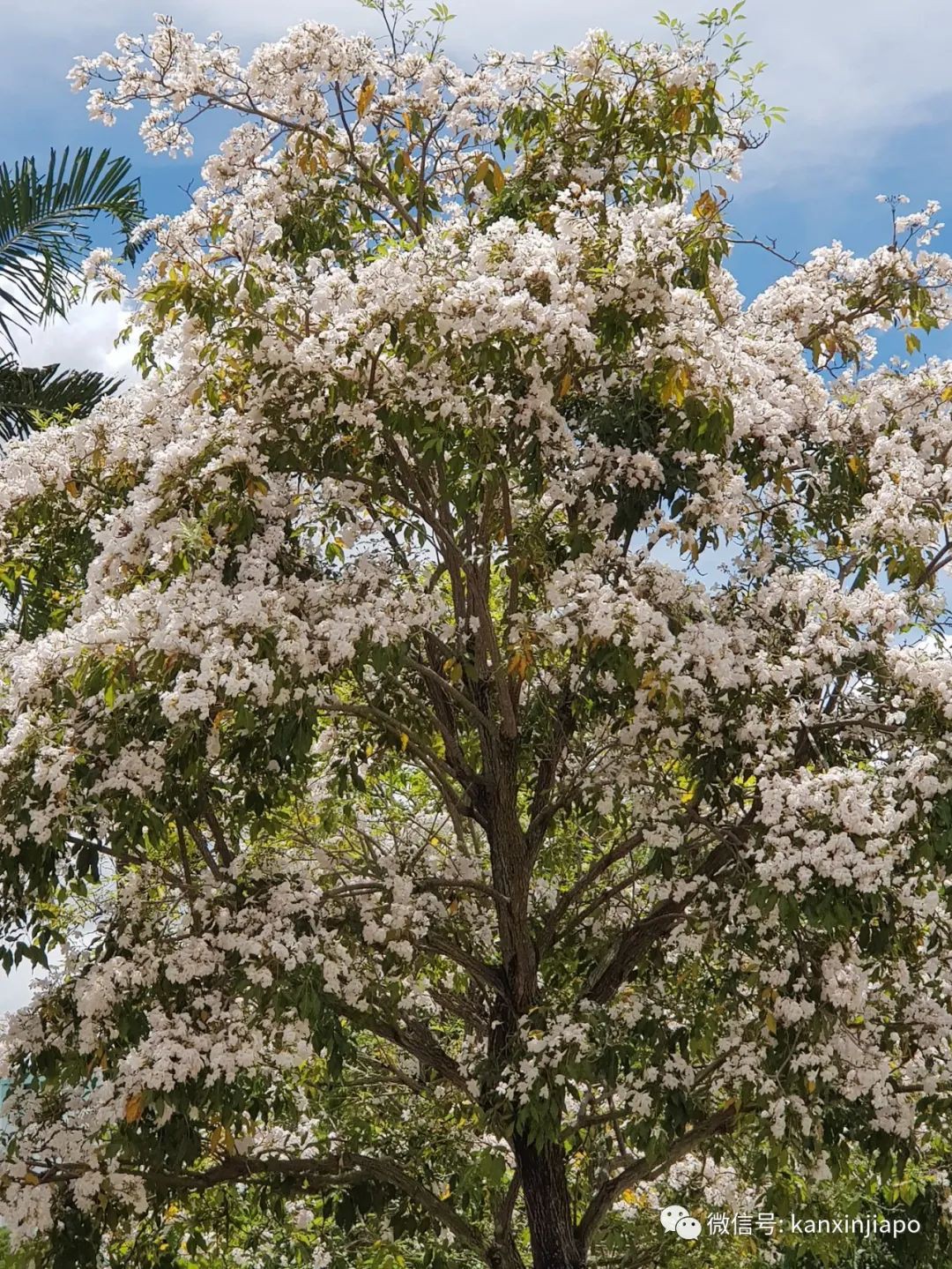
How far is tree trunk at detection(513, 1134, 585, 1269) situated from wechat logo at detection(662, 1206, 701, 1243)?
4.29 ft

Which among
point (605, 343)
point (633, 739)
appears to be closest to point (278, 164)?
point (605, 343)

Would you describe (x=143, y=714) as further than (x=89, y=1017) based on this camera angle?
No

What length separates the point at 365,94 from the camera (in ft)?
26.2

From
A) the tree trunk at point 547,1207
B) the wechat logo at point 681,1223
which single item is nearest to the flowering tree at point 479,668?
the tree trunk at point 547,1207

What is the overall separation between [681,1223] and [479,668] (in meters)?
4.08

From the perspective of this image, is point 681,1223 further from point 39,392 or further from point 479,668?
point 39,392

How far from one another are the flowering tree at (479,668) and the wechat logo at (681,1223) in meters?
0.85

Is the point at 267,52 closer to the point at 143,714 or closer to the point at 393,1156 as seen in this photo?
the point at 143,714

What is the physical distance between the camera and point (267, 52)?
320 inches

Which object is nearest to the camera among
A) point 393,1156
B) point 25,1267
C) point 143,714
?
point 143,714

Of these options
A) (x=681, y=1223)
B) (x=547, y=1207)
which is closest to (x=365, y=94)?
(x=547, y=1207)

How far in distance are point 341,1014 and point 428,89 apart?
5.41 m

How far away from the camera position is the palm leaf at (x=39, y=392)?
1173cm

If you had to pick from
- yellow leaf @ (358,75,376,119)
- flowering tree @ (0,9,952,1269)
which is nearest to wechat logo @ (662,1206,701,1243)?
flowering tree @ (0,9,952,1269)
